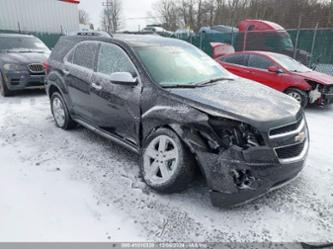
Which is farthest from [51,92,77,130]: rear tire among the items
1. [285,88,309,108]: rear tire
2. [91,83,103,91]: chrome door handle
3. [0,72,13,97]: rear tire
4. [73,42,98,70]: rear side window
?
[285,88,309,108]: rear tire

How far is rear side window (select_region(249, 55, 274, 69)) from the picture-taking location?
7332 millimetres

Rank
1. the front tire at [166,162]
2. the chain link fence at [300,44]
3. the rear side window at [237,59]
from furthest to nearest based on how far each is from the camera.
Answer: the chain link fence at [300,44] < the rear side window at [237,59] < the front tire at [166,162]

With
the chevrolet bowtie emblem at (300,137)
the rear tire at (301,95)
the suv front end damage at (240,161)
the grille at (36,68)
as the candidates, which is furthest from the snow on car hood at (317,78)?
the grille at (36,68)

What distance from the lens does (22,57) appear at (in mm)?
7574

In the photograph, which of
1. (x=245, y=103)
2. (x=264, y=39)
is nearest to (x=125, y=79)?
(x=245, y=103)

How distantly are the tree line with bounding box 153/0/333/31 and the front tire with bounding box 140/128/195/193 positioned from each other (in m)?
13.3

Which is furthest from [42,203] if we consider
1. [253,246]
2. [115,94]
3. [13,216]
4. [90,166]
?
[253,246]

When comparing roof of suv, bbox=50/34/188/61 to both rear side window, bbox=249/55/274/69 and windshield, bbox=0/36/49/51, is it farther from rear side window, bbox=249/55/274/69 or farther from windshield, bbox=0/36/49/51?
windshield, bbox=0/36/49/51

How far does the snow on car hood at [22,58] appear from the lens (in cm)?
732

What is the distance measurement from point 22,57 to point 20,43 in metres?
1.39

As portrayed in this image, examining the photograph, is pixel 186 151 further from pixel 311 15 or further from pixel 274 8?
pixel 274 8

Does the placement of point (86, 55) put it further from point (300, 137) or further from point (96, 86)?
point (300, 137)

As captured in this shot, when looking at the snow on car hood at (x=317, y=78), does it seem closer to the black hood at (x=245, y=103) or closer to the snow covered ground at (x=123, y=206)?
the snow covered ground at (x=123, y=206)

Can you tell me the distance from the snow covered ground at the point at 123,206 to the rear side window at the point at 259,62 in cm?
385
